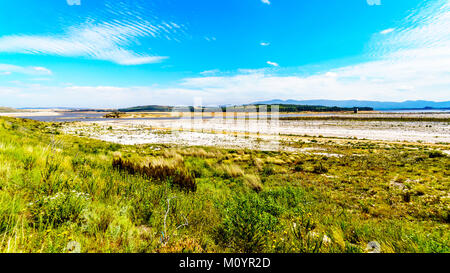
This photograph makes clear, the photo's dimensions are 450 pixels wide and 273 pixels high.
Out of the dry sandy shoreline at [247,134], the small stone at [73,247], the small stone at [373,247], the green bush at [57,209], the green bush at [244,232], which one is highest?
the green bush at [57,209]

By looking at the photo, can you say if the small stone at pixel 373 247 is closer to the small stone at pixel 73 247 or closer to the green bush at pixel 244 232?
the green bush at pixel 244 232

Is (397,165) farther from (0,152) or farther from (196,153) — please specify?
(0,152)

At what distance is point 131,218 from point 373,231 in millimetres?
5091

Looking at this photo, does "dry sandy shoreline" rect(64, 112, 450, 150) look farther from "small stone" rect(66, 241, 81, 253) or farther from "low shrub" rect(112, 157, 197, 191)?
"small stone" rect(66, 241, 81, 253)

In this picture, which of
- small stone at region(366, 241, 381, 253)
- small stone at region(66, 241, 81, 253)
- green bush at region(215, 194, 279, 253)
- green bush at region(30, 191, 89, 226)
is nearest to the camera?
small stone at region(66, 241, 81, 253)

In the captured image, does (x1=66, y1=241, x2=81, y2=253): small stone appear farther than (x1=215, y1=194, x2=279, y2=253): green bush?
No

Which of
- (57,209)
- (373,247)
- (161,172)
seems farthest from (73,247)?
(161,172)

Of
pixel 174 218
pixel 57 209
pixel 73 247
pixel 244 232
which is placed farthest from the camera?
pixel 174 218

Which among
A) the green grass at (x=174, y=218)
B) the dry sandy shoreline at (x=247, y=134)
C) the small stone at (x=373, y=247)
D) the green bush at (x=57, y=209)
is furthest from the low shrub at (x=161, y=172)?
the dry sandy shoreline at (x=247, y=134)

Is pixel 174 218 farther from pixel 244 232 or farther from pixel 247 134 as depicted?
pixel 247 134

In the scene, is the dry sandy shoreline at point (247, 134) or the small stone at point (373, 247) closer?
the small stone at point (373, 247)

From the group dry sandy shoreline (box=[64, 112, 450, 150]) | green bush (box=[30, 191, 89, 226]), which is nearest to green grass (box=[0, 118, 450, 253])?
green bush (box=[30, 191, 89, 226])

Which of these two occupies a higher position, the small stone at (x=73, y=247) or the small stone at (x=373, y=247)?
the small stone at (x=73, y=247)

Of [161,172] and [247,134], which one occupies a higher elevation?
[161,172]
